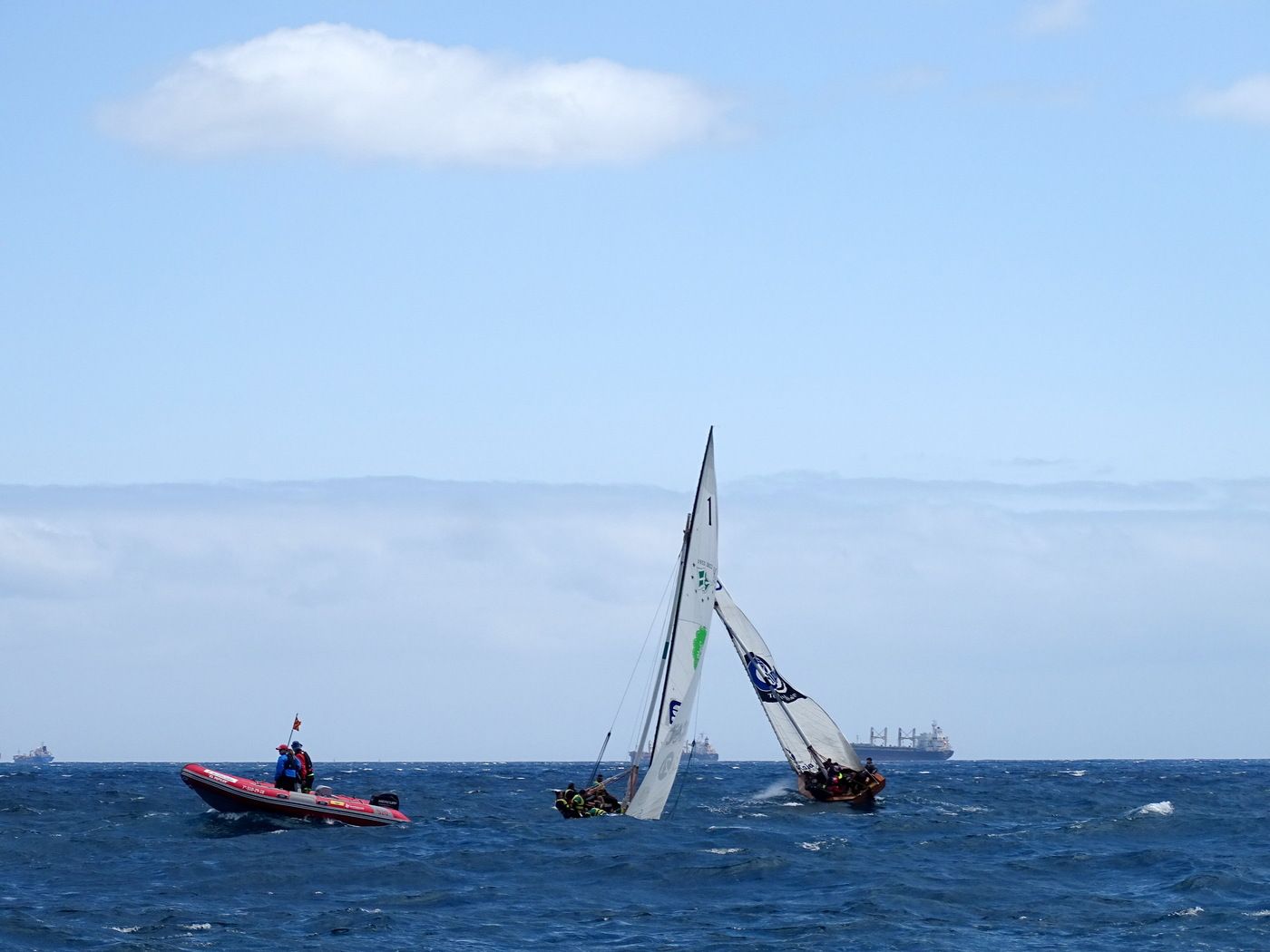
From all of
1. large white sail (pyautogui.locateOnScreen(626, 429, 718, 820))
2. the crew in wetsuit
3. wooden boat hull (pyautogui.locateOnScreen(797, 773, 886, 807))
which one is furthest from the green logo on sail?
wooden boat hull (pyautogui.locateOnScreen(797, 773, 886, 807))

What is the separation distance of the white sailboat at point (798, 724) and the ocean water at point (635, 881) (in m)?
1.93

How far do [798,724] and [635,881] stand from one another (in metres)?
23.8

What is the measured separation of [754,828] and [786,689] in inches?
436

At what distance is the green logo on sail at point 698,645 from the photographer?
45219 mm

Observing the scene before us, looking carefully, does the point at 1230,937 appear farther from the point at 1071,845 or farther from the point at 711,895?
the point at 1071,845

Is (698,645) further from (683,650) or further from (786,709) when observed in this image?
(786,709)

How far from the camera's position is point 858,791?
58062 millimetres

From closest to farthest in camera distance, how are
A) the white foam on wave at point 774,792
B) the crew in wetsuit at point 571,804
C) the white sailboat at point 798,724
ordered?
1. the crew in wetsuit at point 571,804
2. the white sailboat at point 798,724
3. the white foam on wave at point 774,792

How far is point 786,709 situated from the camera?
59344mm

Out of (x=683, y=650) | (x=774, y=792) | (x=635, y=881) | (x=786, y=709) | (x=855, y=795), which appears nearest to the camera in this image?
(x=635, y=881)

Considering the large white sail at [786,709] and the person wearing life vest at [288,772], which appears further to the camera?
the large white sail at [786,709]

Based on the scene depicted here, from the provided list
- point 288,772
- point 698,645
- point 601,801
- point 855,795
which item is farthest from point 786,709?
point 288,772

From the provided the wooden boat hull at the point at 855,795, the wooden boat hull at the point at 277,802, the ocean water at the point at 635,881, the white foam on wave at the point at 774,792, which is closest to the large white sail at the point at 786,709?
the wooden boat hull at the point at 855,795

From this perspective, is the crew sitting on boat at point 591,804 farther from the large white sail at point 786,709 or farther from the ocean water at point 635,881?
the large white sail at point 786,709
